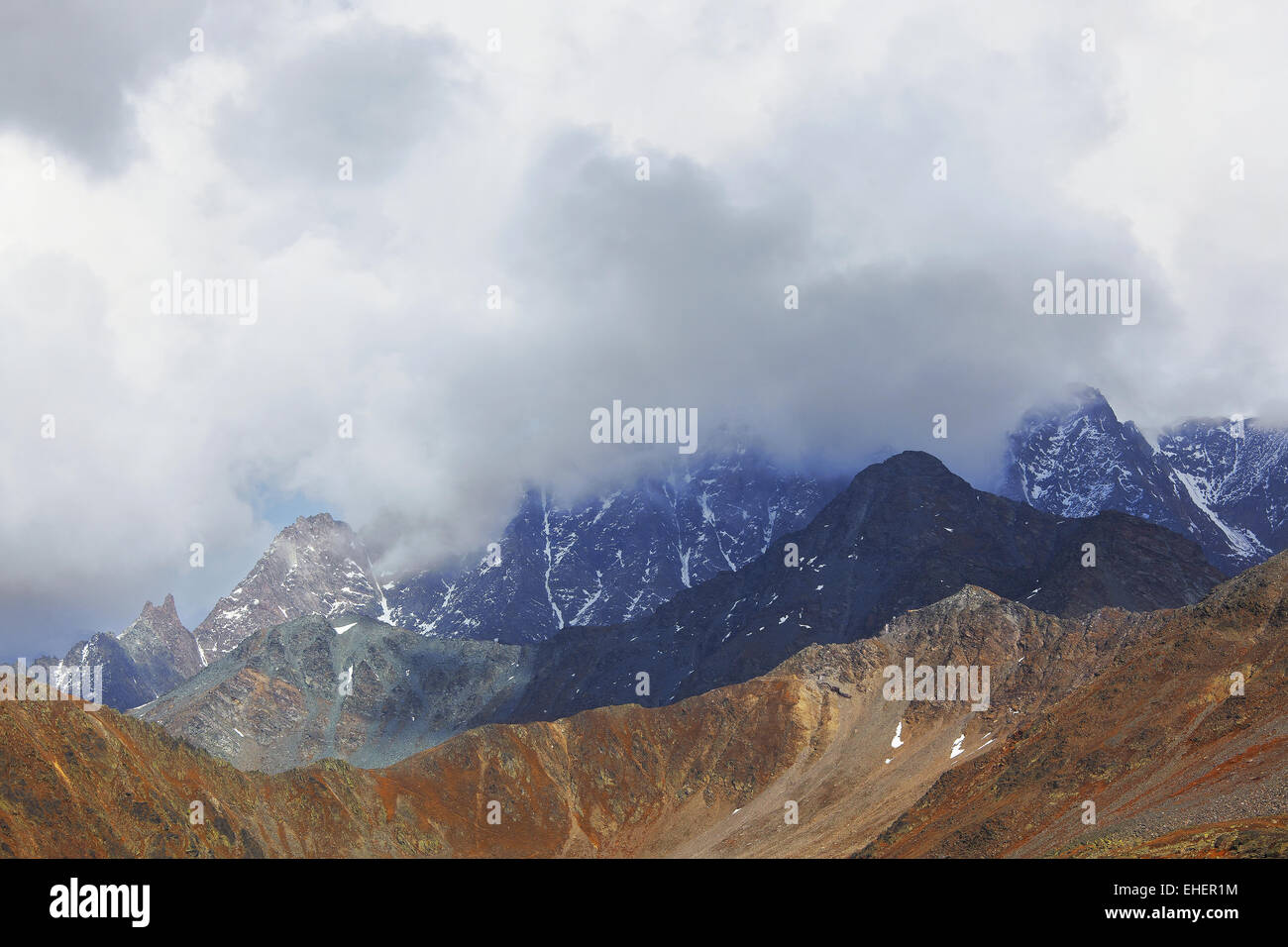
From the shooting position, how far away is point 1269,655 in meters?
159

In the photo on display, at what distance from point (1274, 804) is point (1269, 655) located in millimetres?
57271
